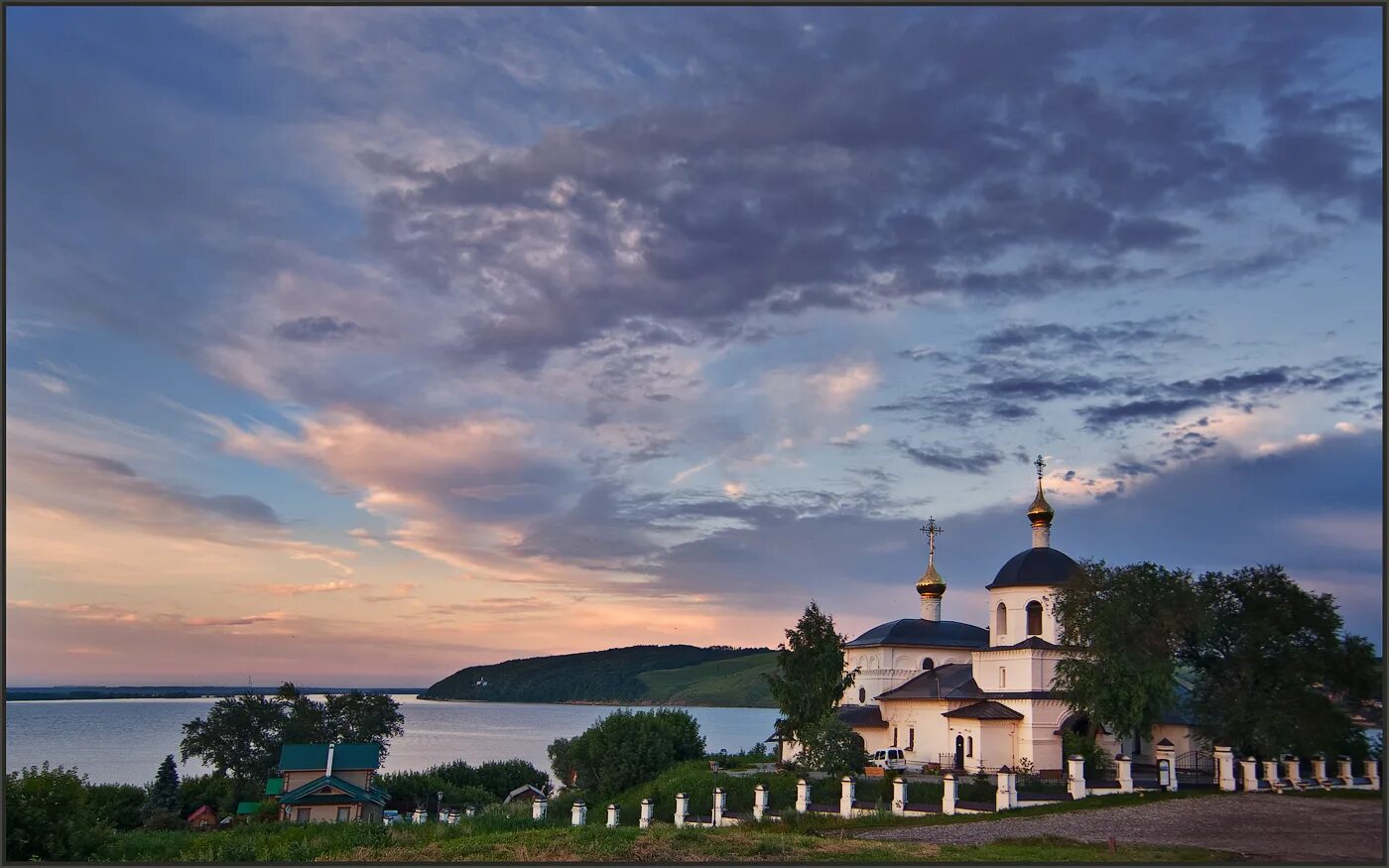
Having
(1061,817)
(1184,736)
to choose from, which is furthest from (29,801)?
(1184,736)

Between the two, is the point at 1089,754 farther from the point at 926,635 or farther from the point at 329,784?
the point at 329,784

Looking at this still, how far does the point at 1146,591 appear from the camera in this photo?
96.6ft

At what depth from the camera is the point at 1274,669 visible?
90.2 feet

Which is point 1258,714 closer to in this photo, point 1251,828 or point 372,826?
point 1251,828

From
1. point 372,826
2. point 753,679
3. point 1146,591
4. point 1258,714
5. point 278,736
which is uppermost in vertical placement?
point 1146,591

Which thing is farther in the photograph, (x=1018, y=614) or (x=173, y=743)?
(x=173, y=743)

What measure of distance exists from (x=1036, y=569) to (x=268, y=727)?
37.8m

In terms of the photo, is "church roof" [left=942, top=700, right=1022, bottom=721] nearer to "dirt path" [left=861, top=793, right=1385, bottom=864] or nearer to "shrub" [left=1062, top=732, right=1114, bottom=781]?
"shrub" [left=1062, top=732, right=1114, bottom=781]

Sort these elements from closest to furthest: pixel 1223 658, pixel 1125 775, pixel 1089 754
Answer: pixel 1125 775
pixel 1223 658
pixel 1089 754

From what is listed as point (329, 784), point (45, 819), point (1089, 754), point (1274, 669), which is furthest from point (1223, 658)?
point (329, 784)

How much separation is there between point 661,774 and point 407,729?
355 feet

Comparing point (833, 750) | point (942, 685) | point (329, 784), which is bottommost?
point (329, 784)

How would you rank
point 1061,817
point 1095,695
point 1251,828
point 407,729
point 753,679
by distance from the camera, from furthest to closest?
point 753,679, point 407,729, point 1095,695, point 1061,817, point 1251,828

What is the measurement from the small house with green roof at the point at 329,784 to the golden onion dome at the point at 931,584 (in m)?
23.2
